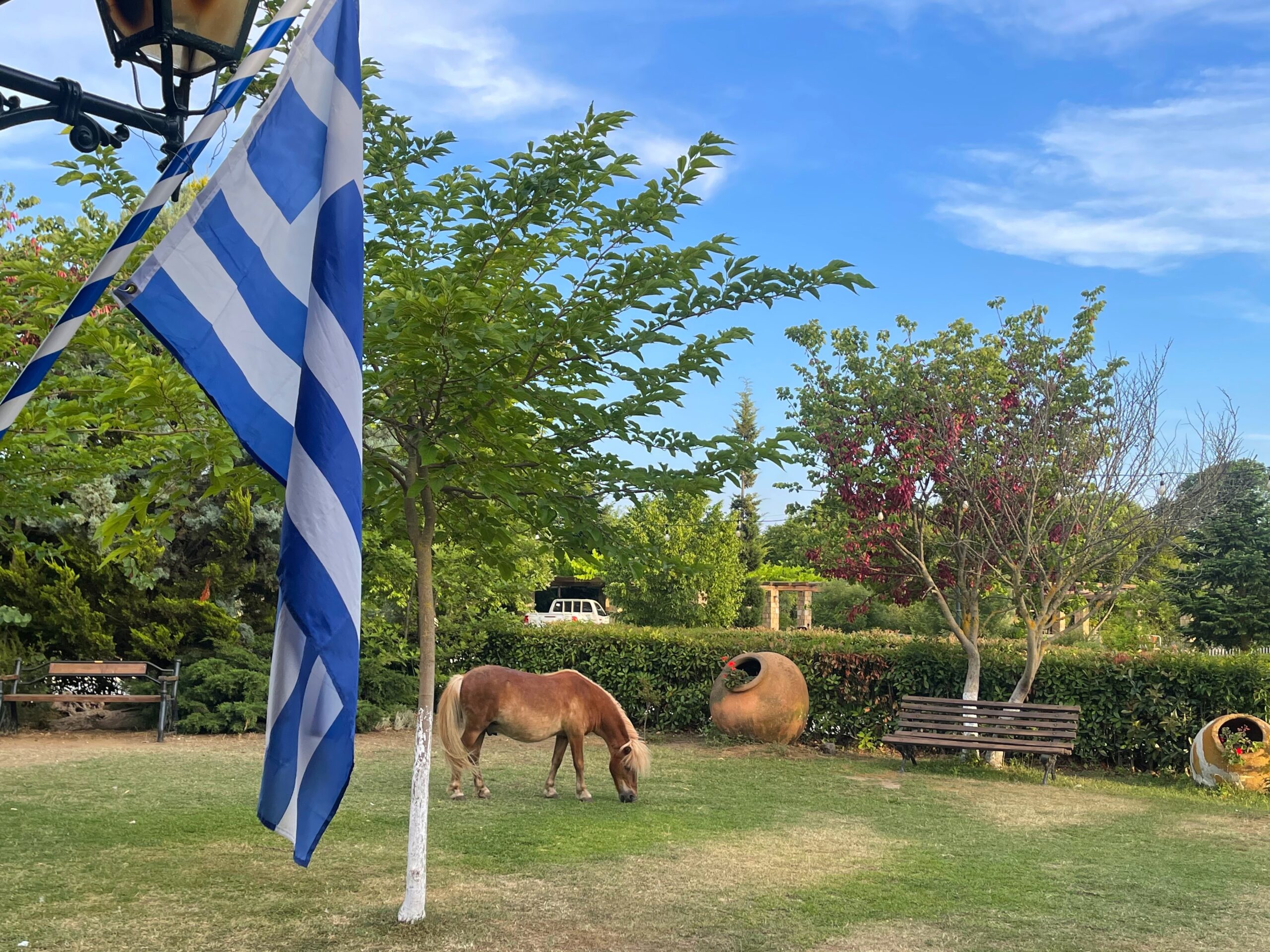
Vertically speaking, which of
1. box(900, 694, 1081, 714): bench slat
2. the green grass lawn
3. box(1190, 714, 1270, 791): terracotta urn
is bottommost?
the green grass lawn

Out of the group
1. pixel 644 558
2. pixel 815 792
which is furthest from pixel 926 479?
pixel 644 558

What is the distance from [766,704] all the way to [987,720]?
111 inches

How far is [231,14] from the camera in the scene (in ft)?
12.1

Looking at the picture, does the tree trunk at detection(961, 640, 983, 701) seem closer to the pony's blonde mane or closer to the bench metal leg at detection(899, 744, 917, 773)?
the bench metal leg at detection(899, 744, 917, 773)

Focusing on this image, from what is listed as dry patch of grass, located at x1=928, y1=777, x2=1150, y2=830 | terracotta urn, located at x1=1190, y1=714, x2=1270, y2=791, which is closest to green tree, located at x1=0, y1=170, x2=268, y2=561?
dry patch of grass, located at x1=928, y1=777, x2=1150, y2=830

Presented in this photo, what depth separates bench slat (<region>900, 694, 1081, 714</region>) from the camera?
487 inches

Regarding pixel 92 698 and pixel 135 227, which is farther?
pixel 92 698

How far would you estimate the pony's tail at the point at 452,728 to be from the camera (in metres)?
9.39

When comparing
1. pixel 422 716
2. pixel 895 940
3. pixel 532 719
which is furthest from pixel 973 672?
pixel 422 716

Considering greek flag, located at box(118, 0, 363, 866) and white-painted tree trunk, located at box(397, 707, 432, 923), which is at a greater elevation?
greek flag, located at box(118, 0, 363, 866)

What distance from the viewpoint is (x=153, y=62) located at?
3791mm

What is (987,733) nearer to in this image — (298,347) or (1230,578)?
(298,347)

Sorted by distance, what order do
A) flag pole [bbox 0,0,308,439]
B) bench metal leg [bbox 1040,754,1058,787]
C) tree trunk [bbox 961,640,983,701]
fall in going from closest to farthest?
flag pole [bbox 0,0,308,439], bench metal leg [bbox 1040,754,1058,787], tree trunk [bbox 961,640,983,701]

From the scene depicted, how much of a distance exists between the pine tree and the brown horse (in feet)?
60.1
